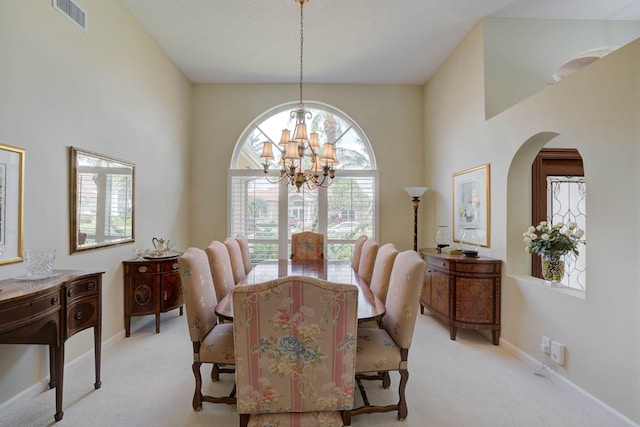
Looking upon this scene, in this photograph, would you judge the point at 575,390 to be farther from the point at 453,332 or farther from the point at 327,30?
the point at 327,30

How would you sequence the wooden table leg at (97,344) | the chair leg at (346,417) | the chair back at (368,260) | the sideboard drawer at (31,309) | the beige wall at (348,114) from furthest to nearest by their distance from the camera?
the beige wall at (348,114) < the chair back at (368,260) < the wooden table leg at (97,344) < the chair leg at (346,417) < the sideboard drawer at (31,309)

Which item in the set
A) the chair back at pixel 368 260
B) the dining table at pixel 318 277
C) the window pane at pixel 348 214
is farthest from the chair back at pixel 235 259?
the window pane at pixel 348 214

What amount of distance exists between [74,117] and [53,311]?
5.23ft

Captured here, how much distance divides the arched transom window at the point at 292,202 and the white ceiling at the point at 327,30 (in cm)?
91

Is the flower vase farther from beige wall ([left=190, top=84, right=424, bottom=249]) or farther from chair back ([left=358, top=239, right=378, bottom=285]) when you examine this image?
beige wall ([left=190, top=84, right=424, bottom=249])

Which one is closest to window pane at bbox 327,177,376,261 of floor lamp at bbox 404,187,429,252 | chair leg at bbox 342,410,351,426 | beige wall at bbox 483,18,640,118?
floor lamp at bbox 404,187,429,252

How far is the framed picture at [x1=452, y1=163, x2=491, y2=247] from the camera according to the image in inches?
128

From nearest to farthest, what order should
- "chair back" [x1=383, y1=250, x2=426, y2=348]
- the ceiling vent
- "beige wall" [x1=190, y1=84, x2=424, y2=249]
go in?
"chair back" [x1=383, y1=250, x2=426, y2=348], the ceiling vent, "beige wall" [x1=190, y1=84, x2=424, y2=249]

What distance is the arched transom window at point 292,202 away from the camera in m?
4.91

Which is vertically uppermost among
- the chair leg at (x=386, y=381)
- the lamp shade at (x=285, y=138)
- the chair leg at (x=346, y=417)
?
the lamp shade at (x=285, y=138)

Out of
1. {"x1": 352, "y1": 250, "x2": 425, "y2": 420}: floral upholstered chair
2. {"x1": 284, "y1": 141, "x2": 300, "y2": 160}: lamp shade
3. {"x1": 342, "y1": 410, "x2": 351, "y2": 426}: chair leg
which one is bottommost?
{"x1": 342, "y1": 410, "x2": 351, "y2": 426}: chair leg

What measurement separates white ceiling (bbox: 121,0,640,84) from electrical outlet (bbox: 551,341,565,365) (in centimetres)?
315

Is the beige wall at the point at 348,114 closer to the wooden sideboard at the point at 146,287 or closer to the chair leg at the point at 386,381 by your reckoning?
the wooden sideboard at the point at 146,287

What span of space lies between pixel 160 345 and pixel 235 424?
1.55 metres
